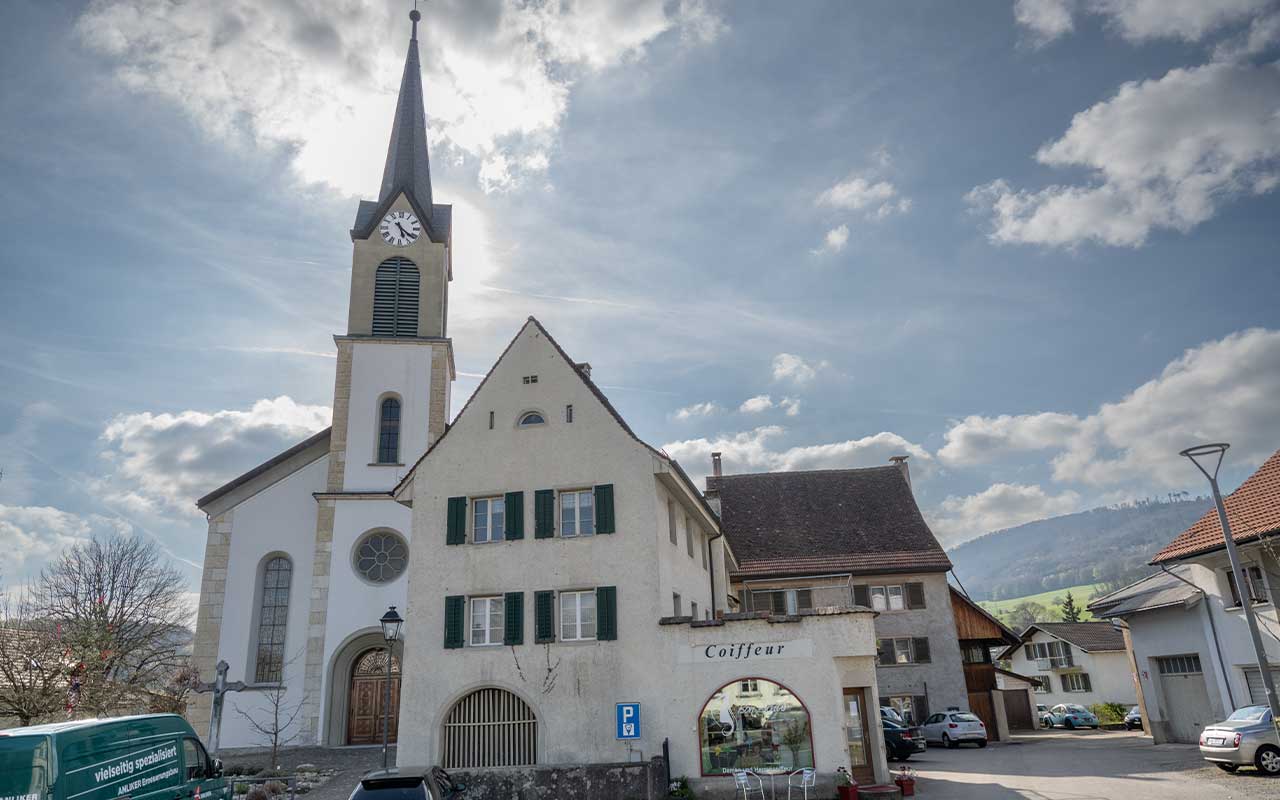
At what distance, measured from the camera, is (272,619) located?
31.2m

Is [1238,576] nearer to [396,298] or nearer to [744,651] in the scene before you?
[744,651]

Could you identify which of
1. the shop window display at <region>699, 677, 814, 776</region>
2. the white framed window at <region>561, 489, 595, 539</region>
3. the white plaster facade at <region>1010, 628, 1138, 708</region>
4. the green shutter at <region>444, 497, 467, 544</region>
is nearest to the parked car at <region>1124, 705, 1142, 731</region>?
the white plaster facade at <region>1010, 628, 1138, 708</region>

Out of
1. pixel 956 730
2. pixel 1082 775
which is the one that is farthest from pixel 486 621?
pixel 956 730

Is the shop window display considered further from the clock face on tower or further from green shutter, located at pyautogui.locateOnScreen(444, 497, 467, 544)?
the clock face on tower

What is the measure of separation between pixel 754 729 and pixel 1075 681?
48.3 meters

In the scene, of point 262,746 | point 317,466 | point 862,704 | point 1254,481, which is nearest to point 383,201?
point 317,466

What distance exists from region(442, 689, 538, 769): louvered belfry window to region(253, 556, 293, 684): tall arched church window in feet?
36.3

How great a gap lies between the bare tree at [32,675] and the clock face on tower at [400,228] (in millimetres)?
18650

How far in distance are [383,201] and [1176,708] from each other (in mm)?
35738

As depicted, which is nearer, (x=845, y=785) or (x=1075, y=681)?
(x=845, y=785)

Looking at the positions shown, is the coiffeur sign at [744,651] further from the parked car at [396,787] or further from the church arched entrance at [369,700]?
the church arched entrance at [369,700]

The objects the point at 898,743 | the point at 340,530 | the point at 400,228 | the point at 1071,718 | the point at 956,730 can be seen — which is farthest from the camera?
the point at 1071,718

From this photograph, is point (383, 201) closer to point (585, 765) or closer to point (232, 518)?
point (232, 518)

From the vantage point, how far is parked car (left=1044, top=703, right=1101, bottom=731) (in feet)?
159
